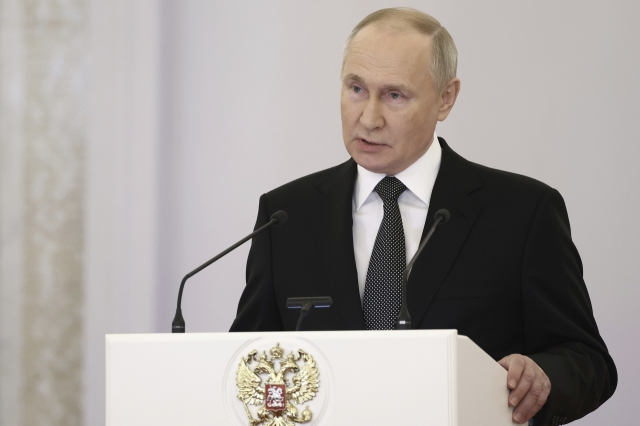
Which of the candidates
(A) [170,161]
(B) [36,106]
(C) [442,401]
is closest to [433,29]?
(C) [442,401]

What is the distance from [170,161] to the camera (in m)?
3.64

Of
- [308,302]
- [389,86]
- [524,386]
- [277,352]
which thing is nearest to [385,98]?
[389,86]

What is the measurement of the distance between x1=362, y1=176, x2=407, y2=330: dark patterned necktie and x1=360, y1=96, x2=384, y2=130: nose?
221 millimetres

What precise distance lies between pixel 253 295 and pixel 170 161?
1.42 metres

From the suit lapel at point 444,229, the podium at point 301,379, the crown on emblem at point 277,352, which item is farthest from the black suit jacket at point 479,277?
the crown on emblem at point 277,352

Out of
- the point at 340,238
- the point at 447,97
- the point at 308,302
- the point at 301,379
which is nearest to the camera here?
the point at 301,379

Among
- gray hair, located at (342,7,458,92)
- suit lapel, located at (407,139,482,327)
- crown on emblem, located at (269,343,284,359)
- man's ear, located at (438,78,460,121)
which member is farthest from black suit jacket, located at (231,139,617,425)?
crown on emblem, located at (269,343,284,359)

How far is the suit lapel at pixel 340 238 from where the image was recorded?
6.95 feet

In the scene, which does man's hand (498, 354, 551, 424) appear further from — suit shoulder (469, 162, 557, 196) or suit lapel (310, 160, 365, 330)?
suit shoulder (469, 162, 557, 196)

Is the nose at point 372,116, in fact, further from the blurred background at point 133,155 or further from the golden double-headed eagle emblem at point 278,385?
the blurred background at point 133,155

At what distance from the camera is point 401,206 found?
2.29 meters

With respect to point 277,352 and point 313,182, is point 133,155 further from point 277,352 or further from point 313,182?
point 277,352

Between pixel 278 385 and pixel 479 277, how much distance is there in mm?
848

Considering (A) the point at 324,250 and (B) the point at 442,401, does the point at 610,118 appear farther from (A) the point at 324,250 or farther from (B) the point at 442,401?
(B) the point at 442,401
